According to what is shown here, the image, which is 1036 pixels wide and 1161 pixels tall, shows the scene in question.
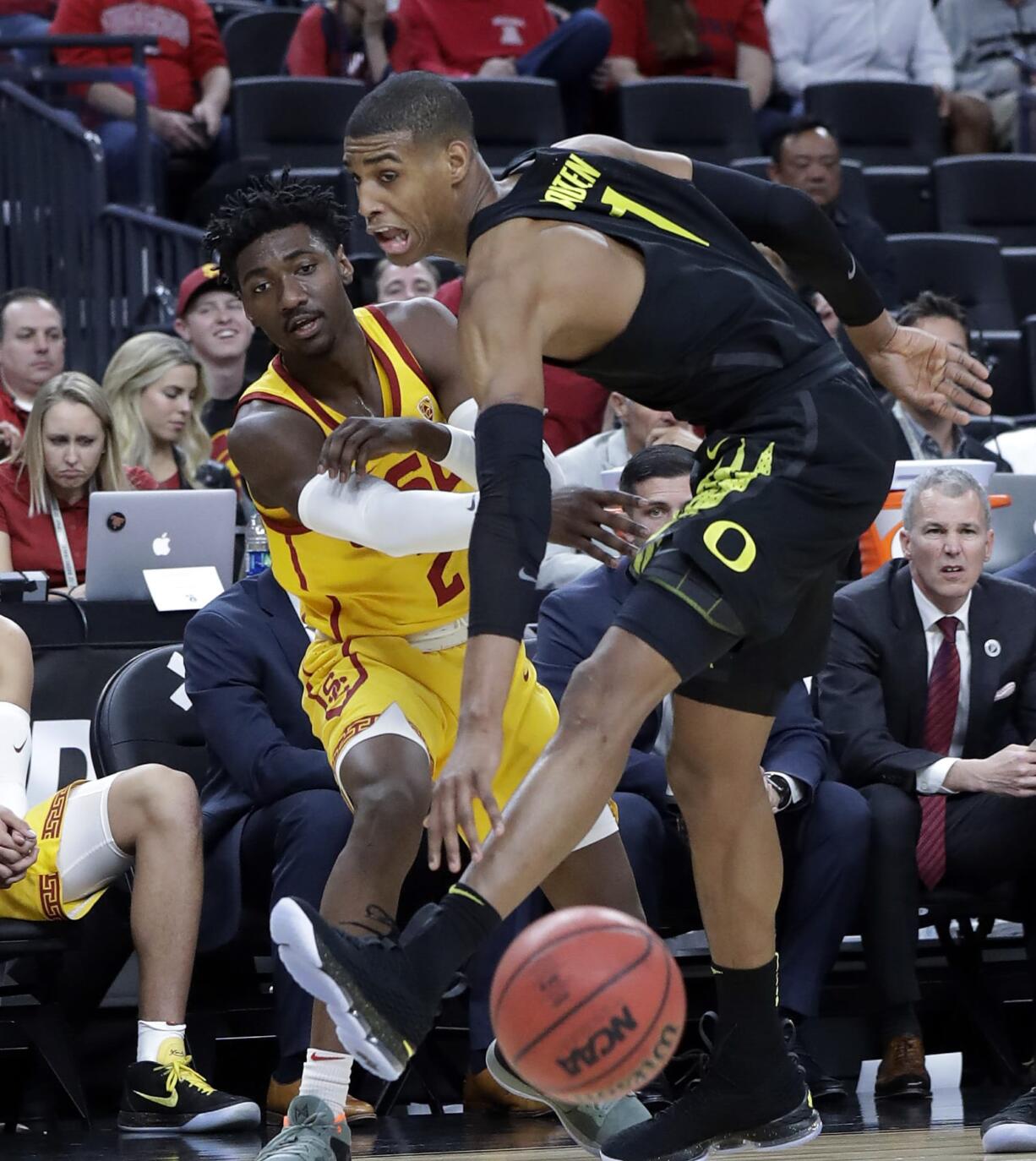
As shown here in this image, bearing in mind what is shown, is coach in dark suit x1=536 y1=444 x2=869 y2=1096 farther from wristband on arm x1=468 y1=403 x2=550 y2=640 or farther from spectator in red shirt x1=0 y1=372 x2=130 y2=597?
spectator in red shirt x1=0 y1=372 x2=130 y2=597

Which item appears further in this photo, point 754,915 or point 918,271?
point 918,271

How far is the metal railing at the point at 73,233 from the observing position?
810cm

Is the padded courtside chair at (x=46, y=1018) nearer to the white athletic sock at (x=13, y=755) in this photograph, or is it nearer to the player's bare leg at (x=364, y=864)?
the white athletic sock at (x=13, y=755)

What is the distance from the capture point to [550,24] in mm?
9922

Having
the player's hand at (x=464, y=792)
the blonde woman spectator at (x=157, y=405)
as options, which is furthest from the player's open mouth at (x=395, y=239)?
the blonde woman spectator at (x=157, y=405)

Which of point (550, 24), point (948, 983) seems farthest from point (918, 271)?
point (948, 983)

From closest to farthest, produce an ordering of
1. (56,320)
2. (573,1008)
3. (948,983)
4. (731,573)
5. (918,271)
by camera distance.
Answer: (573,1008)
(731,573)
(948,983)
(56,320)
(918,271)

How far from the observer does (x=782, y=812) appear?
4797 millimetres

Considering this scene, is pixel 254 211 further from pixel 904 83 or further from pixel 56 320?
pixel 904 83

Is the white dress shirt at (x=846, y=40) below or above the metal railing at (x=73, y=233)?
above

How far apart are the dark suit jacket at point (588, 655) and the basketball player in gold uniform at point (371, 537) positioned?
3.30ft

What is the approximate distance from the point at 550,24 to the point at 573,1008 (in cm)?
793

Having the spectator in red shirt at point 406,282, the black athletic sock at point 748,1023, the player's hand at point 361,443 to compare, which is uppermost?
the spectator in red shirt at point 406,282

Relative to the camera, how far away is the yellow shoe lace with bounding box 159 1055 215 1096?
4.23 m
